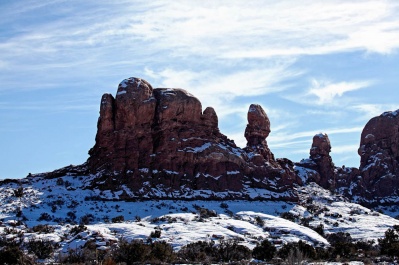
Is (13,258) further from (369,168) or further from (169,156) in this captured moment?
(369,168)

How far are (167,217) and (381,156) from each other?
195 ft

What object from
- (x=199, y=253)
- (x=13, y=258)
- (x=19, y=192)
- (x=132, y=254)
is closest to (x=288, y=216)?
(x=199, y=253)

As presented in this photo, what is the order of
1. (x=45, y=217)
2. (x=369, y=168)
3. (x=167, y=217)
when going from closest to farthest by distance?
(x=167, y=217), (x=45, y=217), (x=369, y=168)

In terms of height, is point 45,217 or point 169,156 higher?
point 169,156

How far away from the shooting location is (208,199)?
7644 cm

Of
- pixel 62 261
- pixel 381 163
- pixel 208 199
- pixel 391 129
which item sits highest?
pixel 391 129

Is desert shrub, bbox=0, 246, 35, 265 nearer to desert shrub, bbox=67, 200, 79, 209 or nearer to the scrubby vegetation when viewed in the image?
the scrubby vegetation

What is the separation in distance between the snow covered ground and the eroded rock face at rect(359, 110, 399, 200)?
20692 mm

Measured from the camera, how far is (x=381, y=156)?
350 ft

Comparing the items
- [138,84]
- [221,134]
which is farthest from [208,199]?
[138,84]

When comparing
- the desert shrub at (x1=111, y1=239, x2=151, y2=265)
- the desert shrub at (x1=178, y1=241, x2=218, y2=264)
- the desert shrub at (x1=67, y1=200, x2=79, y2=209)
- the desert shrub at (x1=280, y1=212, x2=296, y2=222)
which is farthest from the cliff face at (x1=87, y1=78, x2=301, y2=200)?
the desert shrub at (x1=111, y1=239, x2=151, y2=265)

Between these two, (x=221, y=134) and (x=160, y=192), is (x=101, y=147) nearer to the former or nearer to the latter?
(x=160, y=192)

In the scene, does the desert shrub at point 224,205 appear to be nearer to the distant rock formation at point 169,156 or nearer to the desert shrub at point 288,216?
the distant rock formation at point 169,156

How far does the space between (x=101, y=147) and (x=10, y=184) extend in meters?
13.0
